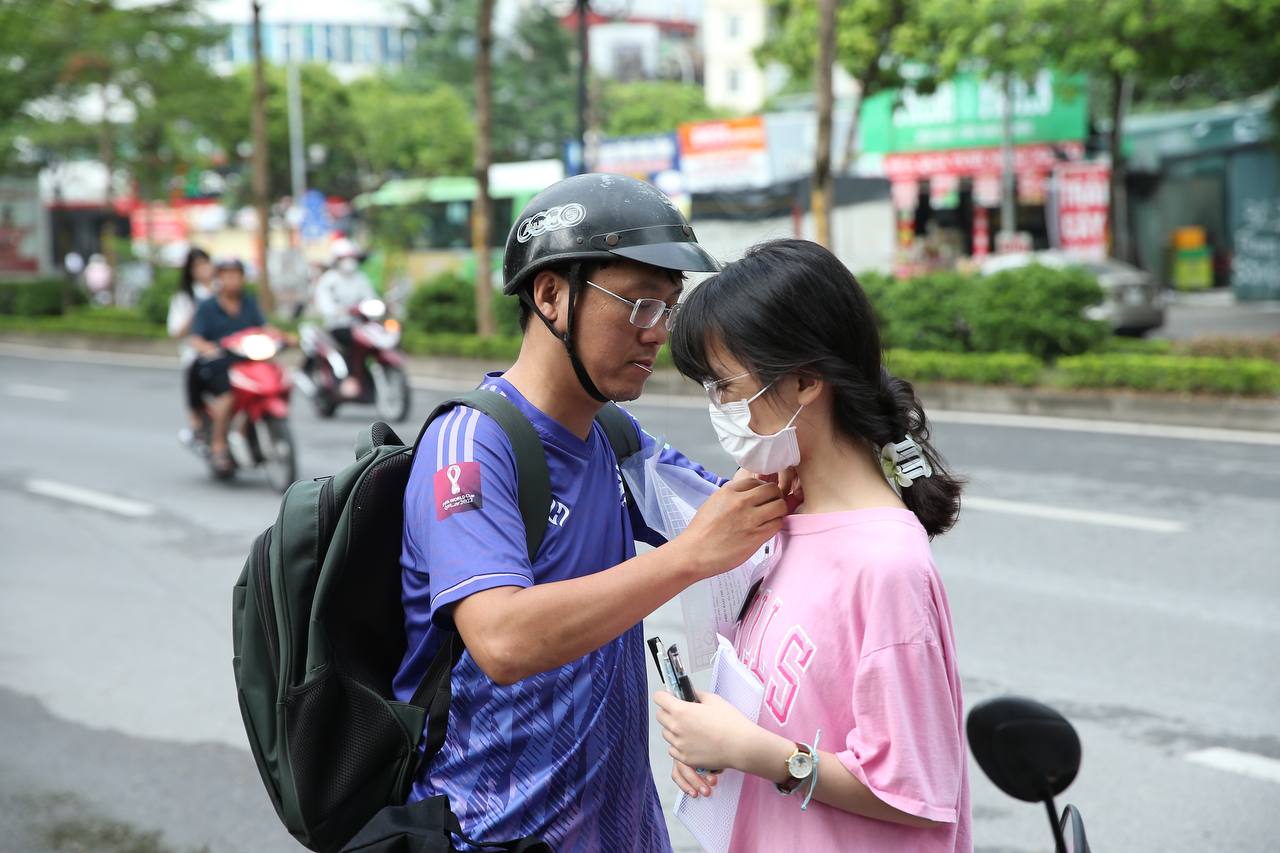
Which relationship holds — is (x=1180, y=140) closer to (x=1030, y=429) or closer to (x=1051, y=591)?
(x=1030, y=429)

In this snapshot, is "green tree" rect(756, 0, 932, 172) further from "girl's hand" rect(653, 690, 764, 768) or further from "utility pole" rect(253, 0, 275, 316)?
"girl's hand" rect(653, 690, 764, 768)

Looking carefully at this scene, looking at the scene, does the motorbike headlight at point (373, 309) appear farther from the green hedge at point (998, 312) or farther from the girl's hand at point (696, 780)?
the girl's hand at point (696, 780)

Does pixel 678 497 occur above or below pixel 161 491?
above

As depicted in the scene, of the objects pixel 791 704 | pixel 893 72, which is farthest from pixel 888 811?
pixel 893 72

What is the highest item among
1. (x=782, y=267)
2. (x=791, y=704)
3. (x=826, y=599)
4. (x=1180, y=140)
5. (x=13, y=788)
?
(x=1180, y=140)

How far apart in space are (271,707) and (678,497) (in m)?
0.64

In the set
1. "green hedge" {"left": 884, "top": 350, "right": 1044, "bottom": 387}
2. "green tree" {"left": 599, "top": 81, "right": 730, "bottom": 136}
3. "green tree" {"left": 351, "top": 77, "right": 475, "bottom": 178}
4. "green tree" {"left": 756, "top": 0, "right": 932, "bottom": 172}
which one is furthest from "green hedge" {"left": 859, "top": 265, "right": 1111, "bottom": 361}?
"green tree" {"left": 599, "top": 81, "right": 730, "bottom": 136}

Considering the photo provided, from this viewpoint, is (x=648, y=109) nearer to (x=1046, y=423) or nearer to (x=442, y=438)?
(x=1046, y=423)

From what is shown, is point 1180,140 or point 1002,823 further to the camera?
point 1180,140

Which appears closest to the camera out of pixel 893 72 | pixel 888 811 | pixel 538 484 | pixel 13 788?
pixel 888 811

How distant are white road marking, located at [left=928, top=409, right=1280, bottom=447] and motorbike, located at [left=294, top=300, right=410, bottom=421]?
16.0 feet

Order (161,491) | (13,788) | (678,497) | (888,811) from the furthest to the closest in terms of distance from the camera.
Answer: (161,491) → (13,788) → (678,497) → (888,811)

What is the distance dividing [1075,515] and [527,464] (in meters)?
6.85

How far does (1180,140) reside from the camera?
30516 mm
